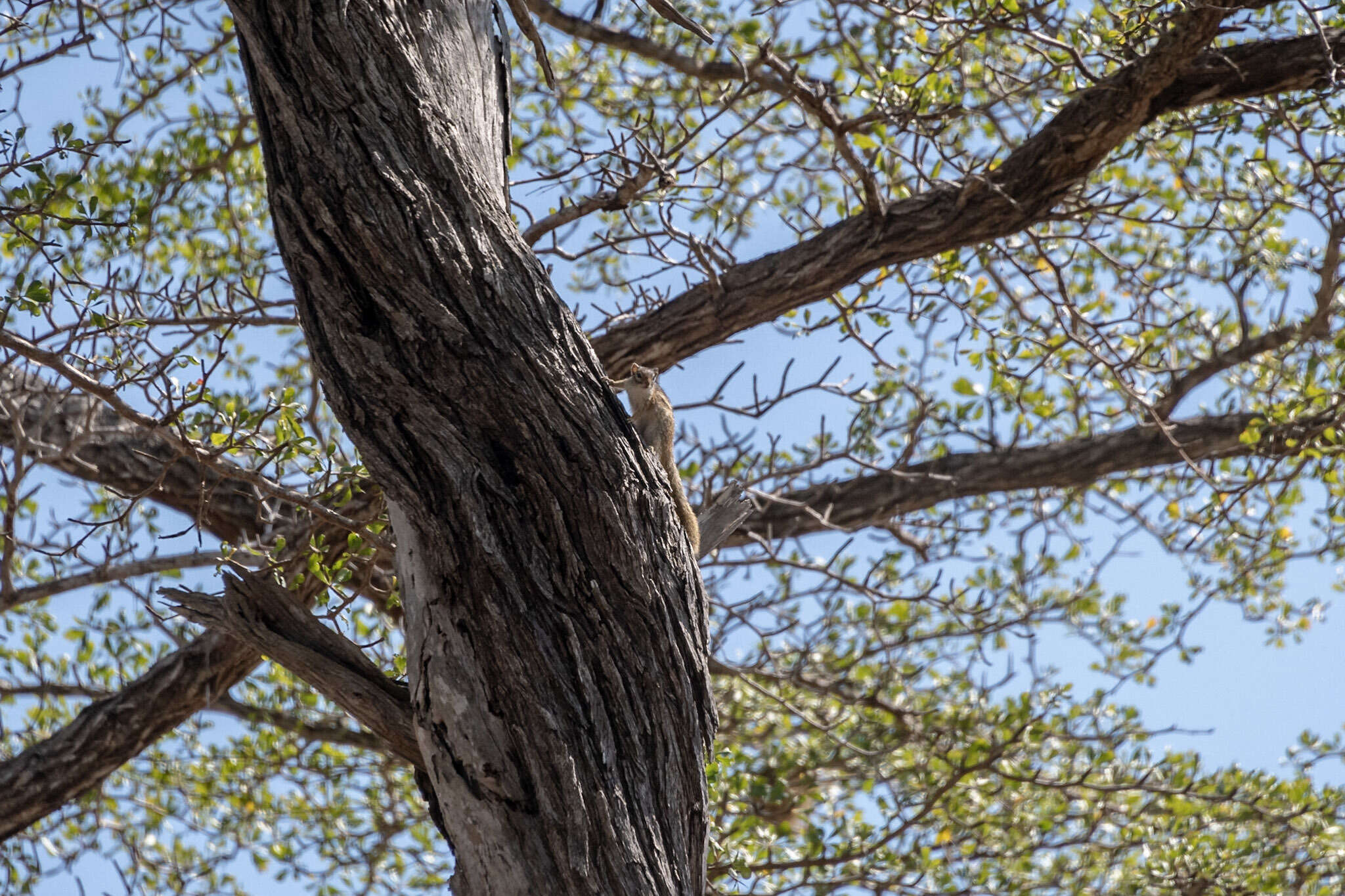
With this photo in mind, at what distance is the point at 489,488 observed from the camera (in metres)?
2.46

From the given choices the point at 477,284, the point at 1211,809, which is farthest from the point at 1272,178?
the point at 477,284

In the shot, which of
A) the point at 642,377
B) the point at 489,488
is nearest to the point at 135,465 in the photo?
the point at 642,377

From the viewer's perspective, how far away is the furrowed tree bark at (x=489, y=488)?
2.41 meters

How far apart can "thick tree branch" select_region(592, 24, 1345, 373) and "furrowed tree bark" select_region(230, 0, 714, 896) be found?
180 centimetres

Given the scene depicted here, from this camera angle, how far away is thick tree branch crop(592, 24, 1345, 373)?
13.1 feet

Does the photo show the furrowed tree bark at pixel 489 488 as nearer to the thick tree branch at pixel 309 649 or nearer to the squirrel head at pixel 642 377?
the thick tree branch at pixel 309 649

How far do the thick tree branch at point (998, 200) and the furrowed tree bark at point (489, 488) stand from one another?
180 cm

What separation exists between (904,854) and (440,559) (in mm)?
3395

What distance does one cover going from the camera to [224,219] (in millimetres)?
5691

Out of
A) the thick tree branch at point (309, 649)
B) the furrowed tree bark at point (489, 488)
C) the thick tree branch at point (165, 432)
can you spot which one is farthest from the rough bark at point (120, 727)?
the furrowed tree bark at point (489, 488)

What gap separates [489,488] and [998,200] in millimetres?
2487

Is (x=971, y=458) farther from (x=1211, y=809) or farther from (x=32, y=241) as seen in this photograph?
(x=32, y=241)

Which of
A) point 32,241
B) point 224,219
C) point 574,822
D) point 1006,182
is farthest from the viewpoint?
point 224,219

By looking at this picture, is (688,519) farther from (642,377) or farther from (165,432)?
(165,432)
